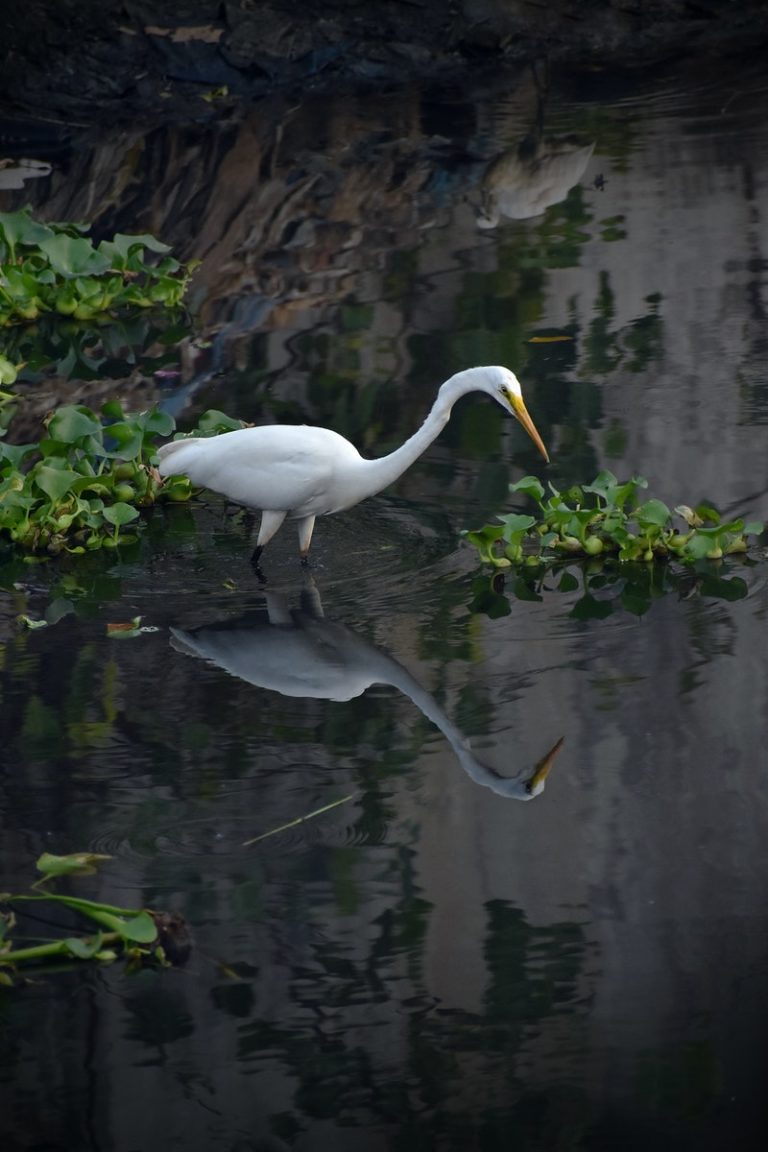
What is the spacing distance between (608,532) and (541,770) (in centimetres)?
144

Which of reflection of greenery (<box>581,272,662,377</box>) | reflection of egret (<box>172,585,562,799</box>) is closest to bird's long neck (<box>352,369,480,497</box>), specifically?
reflection of egret (<box>172,585,562,799</box>)

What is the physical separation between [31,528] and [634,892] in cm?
287

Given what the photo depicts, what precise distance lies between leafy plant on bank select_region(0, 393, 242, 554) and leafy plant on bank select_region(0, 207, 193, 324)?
1906mm

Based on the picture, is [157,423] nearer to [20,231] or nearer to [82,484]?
[82,484]

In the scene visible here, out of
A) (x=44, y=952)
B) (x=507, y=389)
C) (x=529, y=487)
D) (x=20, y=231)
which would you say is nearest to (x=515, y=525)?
(x=529, y=487)

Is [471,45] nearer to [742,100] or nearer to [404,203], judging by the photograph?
[742,100]

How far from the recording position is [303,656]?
5281mm

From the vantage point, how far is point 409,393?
741cm

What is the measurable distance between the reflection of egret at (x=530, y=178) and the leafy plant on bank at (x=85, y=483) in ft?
12.7

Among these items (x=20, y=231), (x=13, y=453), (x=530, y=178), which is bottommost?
(x=13, y=453)

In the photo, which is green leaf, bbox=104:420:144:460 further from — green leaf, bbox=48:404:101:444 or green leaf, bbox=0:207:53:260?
green leaf, bbox=0:207:53:260

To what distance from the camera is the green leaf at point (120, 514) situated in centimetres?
602

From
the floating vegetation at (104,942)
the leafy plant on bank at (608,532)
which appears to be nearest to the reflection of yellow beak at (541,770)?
the floating vegetation at (104,942)

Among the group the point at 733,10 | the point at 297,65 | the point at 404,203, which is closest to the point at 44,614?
the point at 404,203
